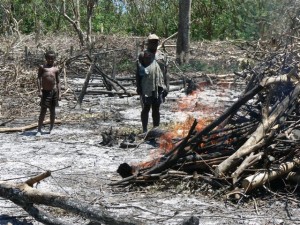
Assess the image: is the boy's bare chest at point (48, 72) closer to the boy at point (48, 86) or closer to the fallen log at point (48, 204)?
the boy at point (48, 86)

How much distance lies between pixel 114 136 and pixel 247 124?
9.17ft

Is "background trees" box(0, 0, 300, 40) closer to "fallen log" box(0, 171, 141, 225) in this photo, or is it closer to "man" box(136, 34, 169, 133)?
"man" box(136, 34, 169, 133)

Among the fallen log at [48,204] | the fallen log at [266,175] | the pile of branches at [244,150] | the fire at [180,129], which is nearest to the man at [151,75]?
the fire at [180,129]

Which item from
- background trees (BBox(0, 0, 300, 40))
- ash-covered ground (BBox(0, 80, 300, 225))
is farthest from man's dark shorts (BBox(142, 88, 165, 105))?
background trees (BBox(0, 0, 300, 40))

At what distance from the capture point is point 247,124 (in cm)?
734

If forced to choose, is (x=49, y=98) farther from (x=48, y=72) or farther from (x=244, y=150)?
(x=244, y=150)

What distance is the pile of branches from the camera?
6.44 m

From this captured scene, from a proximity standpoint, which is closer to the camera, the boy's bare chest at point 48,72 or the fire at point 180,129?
the fire at point 180,129

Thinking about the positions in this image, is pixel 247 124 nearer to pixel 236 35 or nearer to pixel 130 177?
pixel 130 177

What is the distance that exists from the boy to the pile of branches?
3.65 m

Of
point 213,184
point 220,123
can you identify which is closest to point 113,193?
point 213,184

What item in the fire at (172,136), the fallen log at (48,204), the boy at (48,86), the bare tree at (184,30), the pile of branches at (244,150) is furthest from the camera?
the bare tree at (184,30)

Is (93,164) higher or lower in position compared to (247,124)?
lower

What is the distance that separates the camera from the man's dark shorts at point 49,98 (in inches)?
412
